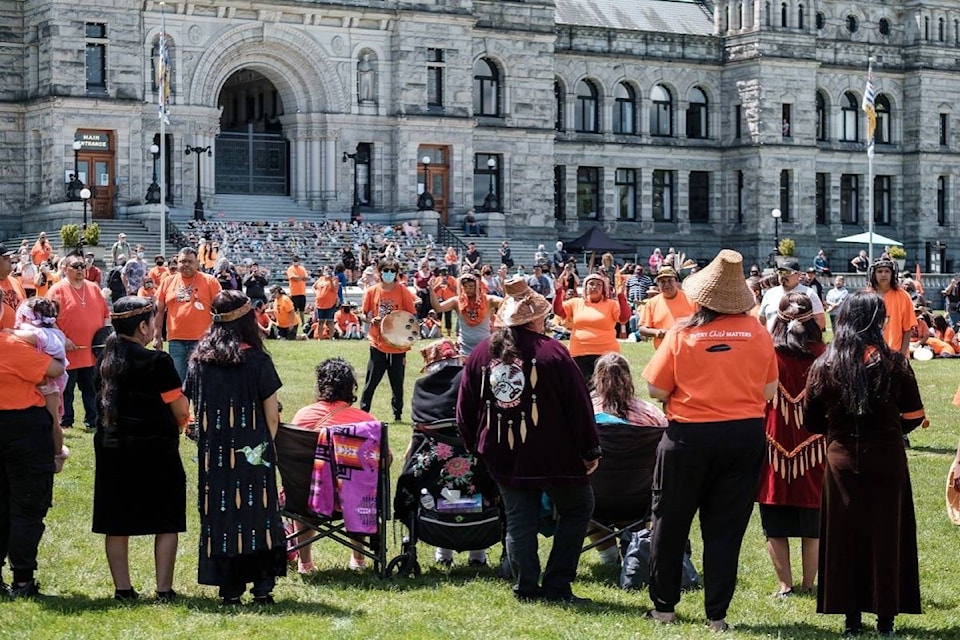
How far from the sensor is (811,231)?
6019cm

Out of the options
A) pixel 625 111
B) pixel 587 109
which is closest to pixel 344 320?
pixel 587 109

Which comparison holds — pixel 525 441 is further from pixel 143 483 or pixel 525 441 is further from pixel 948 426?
pixel 948 426

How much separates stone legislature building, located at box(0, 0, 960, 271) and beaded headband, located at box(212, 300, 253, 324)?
3309cm

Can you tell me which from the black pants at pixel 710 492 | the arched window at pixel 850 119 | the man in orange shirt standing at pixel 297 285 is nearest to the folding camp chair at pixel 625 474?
the black pants at pixel 710 492

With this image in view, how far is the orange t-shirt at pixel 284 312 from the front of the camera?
32094mm

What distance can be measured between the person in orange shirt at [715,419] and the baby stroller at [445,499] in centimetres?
179

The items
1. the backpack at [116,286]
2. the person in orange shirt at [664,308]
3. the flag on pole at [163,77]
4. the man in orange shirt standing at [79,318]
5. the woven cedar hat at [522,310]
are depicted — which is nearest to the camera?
the woven cedar hat at [522,310]

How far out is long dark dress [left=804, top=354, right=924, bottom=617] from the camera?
934 centimetres

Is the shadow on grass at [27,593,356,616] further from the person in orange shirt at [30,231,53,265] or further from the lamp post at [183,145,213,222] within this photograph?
the lamp post at [183,145,213,222]

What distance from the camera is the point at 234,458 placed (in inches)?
391

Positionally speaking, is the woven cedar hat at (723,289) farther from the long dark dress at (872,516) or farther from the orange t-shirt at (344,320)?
the orange t-shirt at (344,320)

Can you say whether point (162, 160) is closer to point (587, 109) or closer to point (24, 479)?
point (587, 109)

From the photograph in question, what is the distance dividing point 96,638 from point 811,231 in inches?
2088

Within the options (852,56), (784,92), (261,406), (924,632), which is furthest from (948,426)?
(852,56)
